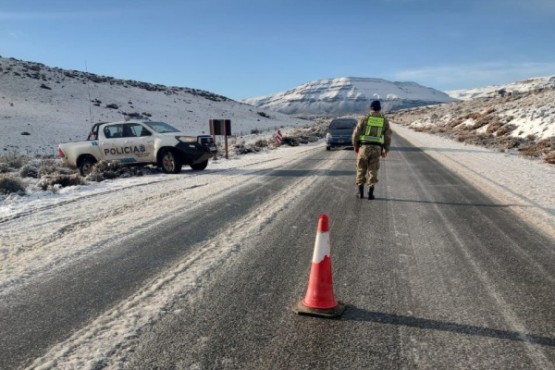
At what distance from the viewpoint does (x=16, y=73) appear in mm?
55594

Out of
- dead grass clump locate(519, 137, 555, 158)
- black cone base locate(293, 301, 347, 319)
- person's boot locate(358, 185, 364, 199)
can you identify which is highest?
dead grass clump locate(519, 137, 555, 158)

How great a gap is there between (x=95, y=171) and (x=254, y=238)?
28.9ft

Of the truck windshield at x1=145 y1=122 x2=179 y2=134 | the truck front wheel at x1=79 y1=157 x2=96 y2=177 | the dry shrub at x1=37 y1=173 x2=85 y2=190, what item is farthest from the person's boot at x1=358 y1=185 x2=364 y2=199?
the truck front wheel at x1=79 y1=157 x2=96 y2=177

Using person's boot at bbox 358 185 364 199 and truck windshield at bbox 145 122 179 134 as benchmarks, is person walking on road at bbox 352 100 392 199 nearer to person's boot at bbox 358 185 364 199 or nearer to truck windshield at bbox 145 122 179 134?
person's boot at bbox 358 185 364 199

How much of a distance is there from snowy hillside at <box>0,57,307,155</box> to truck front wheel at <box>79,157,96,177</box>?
1398cm

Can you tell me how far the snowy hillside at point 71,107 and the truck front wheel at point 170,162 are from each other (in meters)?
16.1

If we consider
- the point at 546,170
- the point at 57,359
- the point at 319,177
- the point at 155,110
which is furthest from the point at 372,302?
the point at 155,110

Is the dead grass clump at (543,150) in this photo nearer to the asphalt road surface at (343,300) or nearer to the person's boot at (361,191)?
the person's boot at (361,191)

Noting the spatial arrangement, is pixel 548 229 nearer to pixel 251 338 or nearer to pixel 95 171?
→ pixel 251 338

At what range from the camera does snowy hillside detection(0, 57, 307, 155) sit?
108ft

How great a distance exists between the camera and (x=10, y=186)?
9773mm

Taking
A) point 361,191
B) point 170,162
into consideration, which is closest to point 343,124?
point 170,162

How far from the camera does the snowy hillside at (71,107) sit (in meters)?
32.8

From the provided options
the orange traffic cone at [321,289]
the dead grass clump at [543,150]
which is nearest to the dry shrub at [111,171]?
the orange traffic cone at [321,289]
